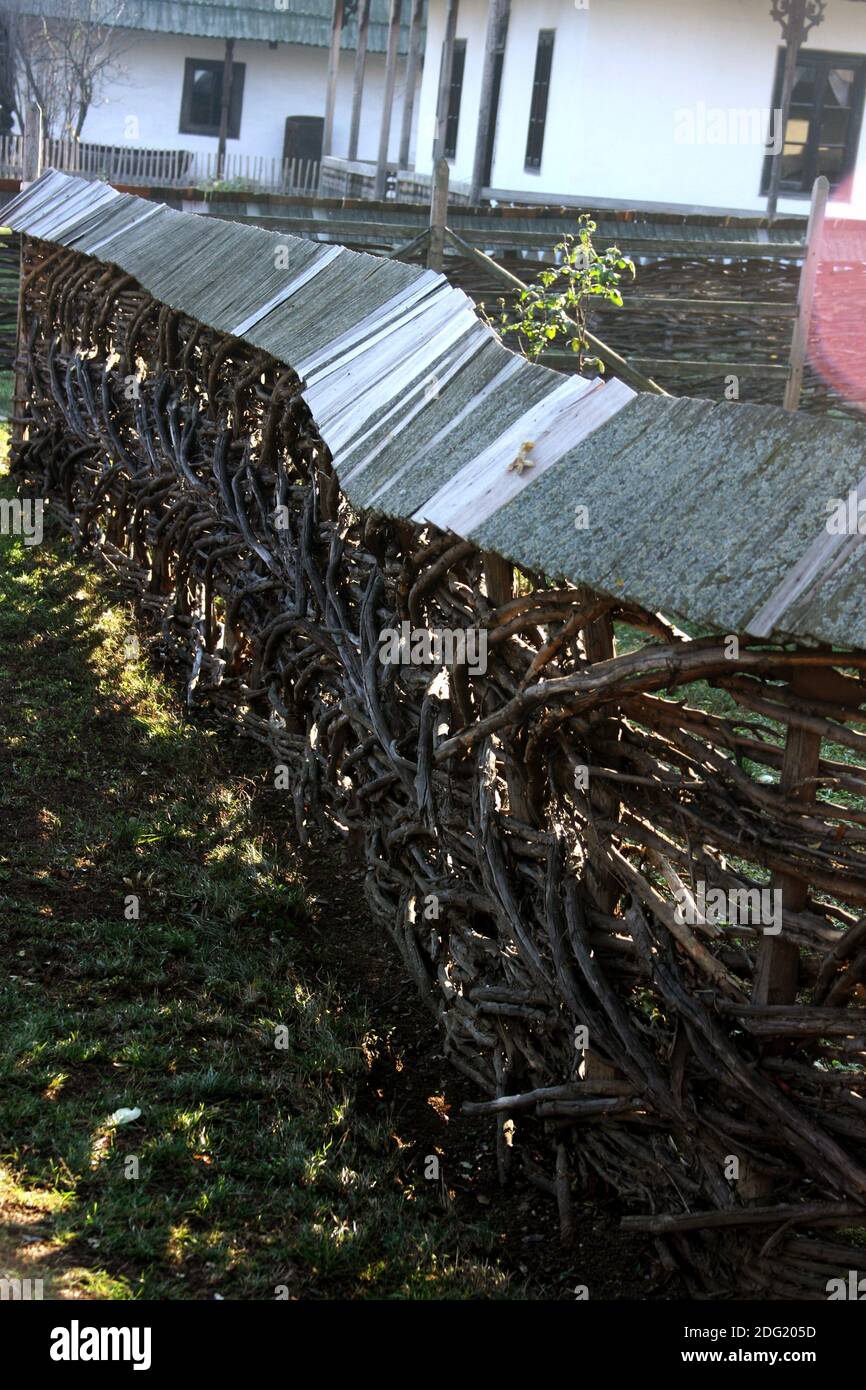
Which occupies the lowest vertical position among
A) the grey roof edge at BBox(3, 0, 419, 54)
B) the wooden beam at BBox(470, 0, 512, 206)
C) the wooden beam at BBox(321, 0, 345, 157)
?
the wooden beam at BBox(470, 0, 512, 206)

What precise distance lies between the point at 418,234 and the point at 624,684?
10541 millimetres

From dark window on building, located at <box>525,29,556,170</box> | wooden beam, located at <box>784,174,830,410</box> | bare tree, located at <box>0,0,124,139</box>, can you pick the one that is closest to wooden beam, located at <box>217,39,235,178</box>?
bare tree, located at <box>0,0,124,139</box>

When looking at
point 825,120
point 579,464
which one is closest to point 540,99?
point 825,120

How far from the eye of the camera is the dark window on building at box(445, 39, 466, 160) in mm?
21516

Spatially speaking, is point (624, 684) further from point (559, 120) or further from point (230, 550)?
point (559, 120)

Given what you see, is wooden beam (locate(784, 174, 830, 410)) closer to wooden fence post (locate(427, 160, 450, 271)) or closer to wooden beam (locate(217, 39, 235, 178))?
wooden fence post (locate(427, 160, 450, 271))

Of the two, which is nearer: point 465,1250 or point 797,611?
point 797,611

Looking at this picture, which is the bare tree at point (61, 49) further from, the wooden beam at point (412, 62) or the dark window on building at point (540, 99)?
the dark window on building at point (540, 99)

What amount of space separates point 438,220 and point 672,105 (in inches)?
273

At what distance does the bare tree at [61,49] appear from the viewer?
28.3 m

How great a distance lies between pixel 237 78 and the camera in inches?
1261

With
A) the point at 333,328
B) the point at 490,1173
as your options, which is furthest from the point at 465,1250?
the point at 333,328

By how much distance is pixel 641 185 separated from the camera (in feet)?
59.4

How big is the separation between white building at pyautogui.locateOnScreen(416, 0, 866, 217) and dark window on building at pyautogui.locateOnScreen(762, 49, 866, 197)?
17mm
